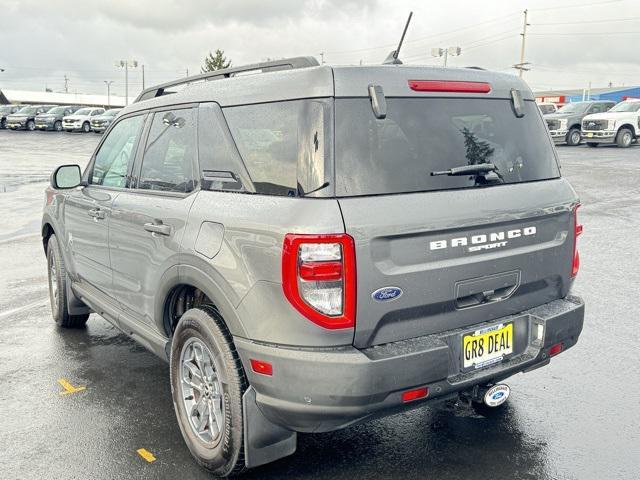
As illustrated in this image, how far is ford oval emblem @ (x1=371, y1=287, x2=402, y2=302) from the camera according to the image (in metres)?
2.76

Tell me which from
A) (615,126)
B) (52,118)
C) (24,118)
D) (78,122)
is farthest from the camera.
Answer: (24,118)

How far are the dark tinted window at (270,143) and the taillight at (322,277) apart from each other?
11.6 inches

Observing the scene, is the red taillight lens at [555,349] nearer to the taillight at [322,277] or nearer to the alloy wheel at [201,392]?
the taillight at [322,277]

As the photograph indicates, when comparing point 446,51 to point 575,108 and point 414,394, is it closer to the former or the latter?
point 575,108

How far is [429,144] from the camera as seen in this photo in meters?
3.06

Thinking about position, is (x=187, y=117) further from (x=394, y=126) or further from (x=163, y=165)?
(x=394, y=126)

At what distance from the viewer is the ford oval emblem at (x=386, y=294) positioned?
2.76 meters

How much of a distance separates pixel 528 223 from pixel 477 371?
795mm

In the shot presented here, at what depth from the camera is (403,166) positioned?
2.96 m

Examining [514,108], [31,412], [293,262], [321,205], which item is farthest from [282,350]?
[31,412]

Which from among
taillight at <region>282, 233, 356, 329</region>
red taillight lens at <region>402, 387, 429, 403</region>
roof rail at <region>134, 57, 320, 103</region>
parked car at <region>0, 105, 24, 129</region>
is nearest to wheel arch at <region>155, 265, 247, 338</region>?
taillight at <region>282, 233, 356, 329</region>

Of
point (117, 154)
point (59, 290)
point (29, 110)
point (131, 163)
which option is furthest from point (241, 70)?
point (29, 110)

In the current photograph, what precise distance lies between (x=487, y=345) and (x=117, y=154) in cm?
288

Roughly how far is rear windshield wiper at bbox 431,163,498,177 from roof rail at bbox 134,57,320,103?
2.63 feet
